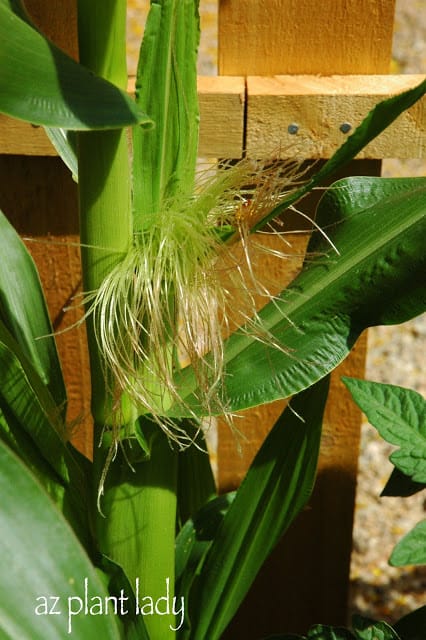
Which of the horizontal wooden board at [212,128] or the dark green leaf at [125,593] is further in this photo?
the horizontal wooden board at [212,128]

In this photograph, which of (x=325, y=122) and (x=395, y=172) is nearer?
(x=325, y=122)

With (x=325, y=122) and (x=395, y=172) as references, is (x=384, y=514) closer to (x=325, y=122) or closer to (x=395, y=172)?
(x=325, y=122)

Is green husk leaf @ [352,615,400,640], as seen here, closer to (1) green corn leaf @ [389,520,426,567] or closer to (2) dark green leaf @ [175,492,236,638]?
(1) green corn leaf @ [389,520,426,567]

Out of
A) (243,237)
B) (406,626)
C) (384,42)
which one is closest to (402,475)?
(406,626)

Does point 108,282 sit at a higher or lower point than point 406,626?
higher

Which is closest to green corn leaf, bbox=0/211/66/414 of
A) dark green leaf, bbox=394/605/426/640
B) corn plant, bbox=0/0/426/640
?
corn plant, bbox=0/0/426/640

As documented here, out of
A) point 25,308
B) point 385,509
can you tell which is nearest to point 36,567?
point 25,308

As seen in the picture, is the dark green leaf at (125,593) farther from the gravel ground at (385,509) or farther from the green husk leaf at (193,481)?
the gravel ground at (385,509)

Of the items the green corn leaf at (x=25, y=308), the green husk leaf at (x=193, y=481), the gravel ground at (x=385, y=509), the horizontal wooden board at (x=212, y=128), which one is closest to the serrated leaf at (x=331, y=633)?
the green husk leaf at (x=193, y=481)
